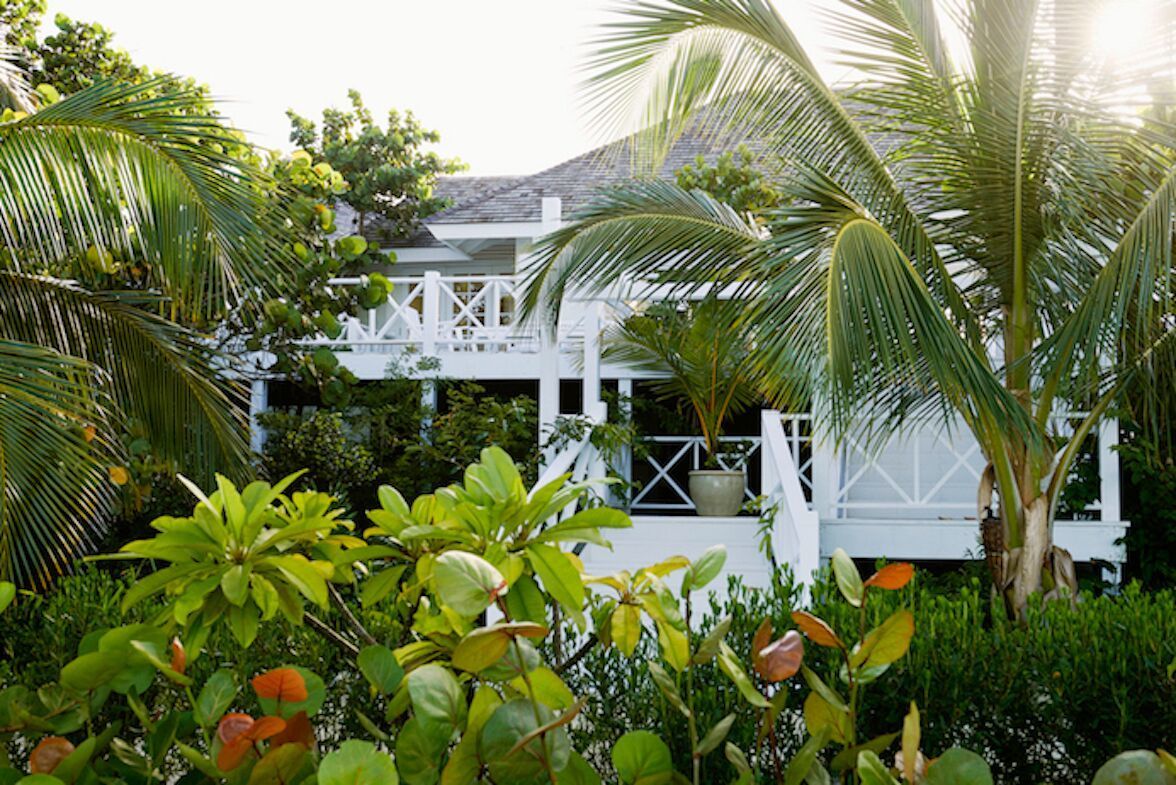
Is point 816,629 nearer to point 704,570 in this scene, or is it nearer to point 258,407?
point 704,570

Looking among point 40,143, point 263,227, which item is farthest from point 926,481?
point 40,143

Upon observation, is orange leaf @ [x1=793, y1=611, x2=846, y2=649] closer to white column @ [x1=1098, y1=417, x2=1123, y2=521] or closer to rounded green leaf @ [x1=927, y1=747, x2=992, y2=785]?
rounded green leaf @ [x1=927, y1=747, x2=992, y2=785]

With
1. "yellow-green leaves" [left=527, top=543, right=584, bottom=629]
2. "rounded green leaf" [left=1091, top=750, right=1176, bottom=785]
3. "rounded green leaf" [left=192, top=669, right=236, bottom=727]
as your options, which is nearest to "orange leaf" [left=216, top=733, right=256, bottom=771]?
"rounded green leaf" [left=192, top=669, right=236, bottom=727]

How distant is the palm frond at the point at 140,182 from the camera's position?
4.48 m

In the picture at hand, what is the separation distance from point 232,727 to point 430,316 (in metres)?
12.0

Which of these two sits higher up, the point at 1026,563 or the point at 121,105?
the point at 121,105

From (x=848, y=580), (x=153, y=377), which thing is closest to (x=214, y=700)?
(x=848, y=580)

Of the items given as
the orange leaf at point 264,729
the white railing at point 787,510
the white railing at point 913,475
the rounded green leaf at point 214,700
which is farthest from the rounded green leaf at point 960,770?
the white railing at point 913,475

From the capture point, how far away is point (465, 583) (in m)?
1.23

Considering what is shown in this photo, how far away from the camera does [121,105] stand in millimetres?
4605

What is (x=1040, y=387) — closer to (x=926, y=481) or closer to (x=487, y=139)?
(x=926, y=481)

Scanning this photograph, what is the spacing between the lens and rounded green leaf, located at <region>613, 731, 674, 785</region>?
4.25 ft

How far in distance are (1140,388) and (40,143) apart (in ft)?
18.1

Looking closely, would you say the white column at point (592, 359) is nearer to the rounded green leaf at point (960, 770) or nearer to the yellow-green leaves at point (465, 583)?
the yellow-green leaves at point (465, 583)
